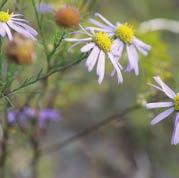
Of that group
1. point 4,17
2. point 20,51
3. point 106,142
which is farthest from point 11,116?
point 106,142

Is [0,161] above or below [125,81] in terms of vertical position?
above

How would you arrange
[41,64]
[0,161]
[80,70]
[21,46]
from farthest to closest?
[80,70] → [41,64] → [0,161] → [21,46]

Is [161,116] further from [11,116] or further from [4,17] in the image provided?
[11,116]

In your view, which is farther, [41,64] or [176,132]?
[41,64]

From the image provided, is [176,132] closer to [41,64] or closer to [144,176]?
[41,64]

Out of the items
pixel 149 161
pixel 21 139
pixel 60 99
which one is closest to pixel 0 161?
pixel 21 139

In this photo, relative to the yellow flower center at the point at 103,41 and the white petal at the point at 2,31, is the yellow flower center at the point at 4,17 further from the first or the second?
the yellow flower center at the point at 103,41

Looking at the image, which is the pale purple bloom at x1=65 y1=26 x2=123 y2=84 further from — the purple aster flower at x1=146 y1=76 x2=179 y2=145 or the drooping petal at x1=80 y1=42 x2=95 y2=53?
the purple aster flower at x1=146 y1=76 x2=179 y2=145

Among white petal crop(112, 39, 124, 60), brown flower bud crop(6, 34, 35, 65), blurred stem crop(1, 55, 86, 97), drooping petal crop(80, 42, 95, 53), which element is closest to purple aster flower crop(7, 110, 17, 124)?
brown flower bud crop(6, 34, 35, 65)
